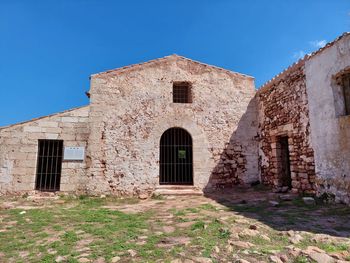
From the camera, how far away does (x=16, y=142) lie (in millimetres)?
7891

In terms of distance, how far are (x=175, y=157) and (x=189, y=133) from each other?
101 cm

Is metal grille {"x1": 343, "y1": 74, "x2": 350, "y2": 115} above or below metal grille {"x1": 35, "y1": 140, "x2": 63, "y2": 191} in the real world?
above

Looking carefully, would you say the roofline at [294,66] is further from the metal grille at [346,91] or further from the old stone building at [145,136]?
the metal grille at [346,91]

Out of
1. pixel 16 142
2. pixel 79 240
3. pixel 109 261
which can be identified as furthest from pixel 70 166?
pixel 109 261

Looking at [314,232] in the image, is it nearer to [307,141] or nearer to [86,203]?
[307,141]

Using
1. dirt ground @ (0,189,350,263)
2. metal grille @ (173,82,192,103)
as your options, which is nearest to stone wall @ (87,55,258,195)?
metal grille @ (173,82,192,103)

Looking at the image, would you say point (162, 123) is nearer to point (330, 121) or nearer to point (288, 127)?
point (288, 127)

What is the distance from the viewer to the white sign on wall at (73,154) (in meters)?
8.04

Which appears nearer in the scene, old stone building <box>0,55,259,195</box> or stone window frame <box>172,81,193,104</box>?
old stone building <box>0,55,259,195</box>

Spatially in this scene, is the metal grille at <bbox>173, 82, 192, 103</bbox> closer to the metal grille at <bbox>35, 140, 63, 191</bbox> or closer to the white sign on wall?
the white sign on wall

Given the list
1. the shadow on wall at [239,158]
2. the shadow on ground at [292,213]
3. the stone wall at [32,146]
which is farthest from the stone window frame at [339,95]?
the stone wall at [32,146]

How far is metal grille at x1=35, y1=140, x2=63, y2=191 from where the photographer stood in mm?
8180

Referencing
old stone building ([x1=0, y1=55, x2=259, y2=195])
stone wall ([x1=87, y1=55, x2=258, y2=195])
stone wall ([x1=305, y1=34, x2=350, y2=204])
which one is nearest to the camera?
stone wall ([x1=305, y1=34, x2=350, y2=204])

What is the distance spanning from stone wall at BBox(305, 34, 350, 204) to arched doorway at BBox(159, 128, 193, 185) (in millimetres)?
4146
